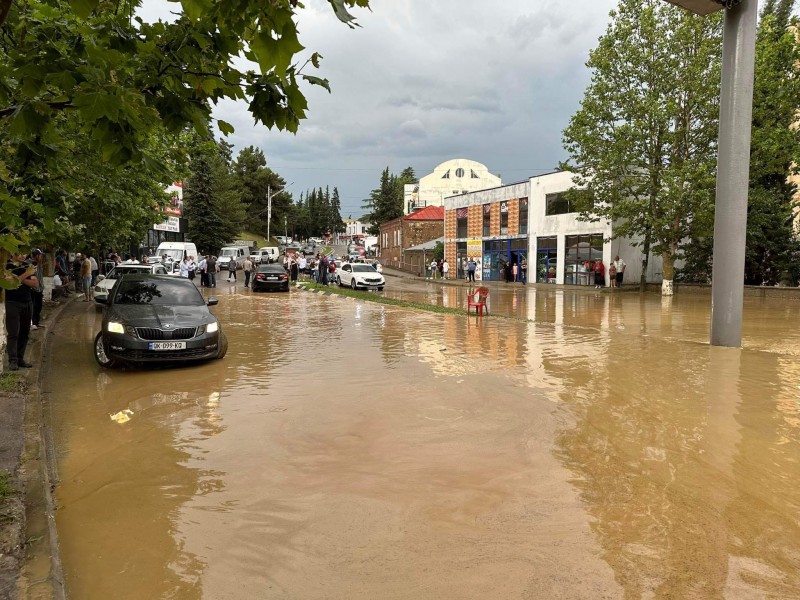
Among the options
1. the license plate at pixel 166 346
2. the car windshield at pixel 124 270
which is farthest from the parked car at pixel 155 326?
the car windshield at pixel 124 270

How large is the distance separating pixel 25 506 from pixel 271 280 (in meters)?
25.2

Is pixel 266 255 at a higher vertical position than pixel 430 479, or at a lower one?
higher

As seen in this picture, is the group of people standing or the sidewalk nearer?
the sidewalk

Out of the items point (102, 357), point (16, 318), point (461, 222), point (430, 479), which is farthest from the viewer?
point (461, 222)

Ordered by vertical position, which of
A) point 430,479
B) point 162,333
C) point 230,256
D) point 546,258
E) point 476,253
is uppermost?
point 476,253

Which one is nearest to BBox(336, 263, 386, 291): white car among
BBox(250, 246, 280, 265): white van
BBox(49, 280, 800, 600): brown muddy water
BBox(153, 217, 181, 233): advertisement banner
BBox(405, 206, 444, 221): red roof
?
BBox(153, 217, 181, 233): advertisement banner

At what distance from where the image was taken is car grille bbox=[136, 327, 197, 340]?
9164mm

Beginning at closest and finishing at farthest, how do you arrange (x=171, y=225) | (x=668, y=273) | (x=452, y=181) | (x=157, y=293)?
(x=157, y=293), (x=668, y=273), (x=171, y=225), (x=452, y=181)

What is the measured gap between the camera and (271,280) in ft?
95.0

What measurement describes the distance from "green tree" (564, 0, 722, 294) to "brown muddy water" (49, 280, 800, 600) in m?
17.1

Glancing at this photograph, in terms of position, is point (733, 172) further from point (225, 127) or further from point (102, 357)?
point (102, 357)

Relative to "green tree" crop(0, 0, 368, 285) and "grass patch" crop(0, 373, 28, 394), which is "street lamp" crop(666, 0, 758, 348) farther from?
"grass patch" crop(0, 373, 28, 394)

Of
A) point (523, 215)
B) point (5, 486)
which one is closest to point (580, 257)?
point (523, 215)

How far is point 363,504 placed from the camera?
14.6 ft
